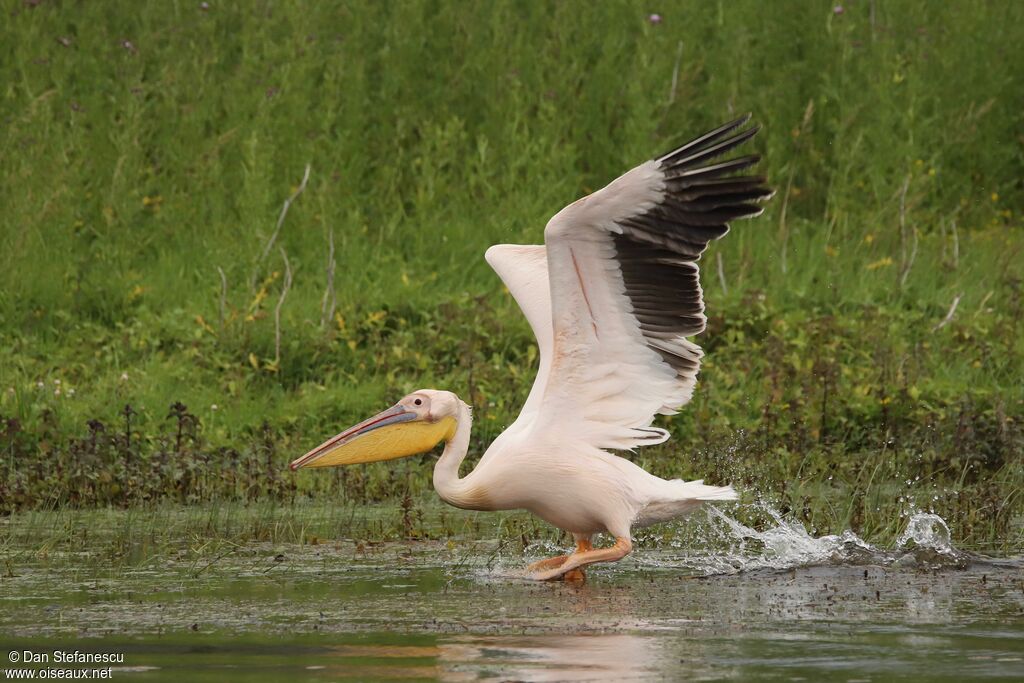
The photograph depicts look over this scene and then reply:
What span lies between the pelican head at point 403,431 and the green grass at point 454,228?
1088mm

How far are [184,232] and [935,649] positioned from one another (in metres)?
7.33

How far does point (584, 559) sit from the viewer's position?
6344mm

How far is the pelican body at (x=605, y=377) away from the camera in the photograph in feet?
20.3

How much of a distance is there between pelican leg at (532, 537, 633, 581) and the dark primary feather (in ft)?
2.64

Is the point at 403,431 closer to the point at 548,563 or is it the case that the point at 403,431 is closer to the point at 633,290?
the point at 548,563

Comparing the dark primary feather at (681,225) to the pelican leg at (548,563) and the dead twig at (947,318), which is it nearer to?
the pelican leg at (548,563)

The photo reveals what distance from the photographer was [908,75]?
37.4ft

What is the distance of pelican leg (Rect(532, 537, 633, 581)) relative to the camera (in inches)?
248

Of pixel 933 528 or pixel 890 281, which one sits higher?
pixel 890 281

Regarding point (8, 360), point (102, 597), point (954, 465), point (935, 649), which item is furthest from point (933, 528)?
point (8, 360)

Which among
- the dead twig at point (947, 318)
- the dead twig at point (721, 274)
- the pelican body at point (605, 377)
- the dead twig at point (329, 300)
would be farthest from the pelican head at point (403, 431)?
the dead twig at point (947, 318)

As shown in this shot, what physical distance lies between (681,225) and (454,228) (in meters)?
5.01

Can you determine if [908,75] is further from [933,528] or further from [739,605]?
[739,605]

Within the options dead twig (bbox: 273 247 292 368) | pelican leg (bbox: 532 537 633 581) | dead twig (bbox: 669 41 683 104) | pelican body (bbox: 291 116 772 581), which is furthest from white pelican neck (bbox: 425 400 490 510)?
dead twig (bbox: 669 41 683 104)
